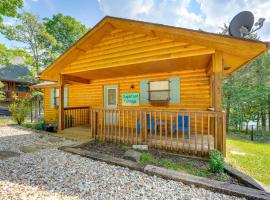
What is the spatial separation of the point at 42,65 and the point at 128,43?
17150 mm

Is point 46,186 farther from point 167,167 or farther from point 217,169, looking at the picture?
point 217,169

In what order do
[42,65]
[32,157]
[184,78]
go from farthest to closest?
[42,65] → [184,78] → [32,157]

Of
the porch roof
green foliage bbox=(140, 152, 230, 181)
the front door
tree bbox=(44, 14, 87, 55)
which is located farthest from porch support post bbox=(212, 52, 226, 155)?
tree bbox=(44, 14, 87, 55)

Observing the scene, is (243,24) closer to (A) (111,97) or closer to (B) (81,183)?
(B) (81,183)

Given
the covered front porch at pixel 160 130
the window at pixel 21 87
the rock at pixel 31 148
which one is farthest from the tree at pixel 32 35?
the rock at pixel 31 148

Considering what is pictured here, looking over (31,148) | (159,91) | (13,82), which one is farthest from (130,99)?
(13,82)

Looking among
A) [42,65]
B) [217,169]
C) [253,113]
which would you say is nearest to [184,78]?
[217,169]

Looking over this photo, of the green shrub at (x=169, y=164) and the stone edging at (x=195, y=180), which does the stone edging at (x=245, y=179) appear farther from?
the green shrub at (x=169, y=164)

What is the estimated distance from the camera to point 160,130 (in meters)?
4.56

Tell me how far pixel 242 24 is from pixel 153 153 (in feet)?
15.8

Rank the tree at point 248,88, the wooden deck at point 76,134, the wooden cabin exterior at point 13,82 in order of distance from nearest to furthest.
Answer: the wooden deck at point 76,134
the tree at point 248,88
the wooden cabin exterior at point 13,82

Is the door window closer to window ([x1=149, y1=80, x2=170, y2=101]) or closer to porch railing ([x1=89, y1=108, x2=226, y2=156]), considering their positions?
window ([x1=149, y1=80, x2=170, y2=101])

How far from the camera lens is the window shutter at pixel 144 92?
23.3 feet

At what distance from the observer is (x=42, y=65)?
18.3 metres
